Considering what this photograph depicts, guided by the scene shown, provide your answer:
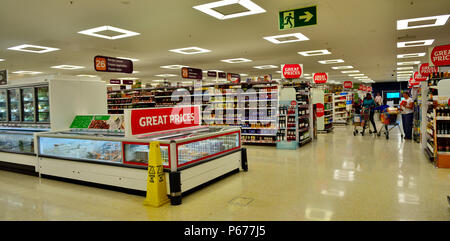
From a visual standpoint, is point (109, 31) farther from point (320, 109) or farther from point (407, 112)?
point (407, 112)

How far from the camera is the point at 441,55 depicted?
659cm

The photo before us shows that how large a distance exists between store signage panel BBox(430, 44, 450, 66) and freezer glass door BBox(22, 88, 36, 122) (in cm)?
930

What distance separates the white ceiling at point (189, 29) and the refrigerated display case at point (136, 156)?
2.63 metres

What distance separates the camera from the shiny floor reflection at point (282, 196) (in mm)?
3827

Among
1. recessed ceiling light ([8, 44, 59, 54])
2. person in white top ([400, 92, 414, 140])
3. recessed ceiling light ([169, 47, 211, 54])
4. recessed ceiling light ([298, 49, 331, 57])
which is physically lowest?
person in white top ([400, 92, 414, 140])

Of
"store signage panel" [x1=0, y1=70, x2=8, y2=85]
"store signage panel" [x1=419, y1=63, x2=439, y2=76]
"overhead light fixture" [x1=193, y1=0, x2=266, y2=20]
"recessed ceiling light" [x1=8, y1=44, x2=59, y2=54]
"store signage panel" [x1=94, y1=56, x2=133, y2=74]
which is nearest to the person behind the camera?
"overhead light fixture" [x1=193, y1=0, x2=266, y2=20]

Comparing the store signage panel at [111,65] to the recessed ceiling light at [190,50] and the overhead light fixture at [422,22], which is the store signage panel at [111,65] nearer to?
the recessed ceiling light at [190,50]

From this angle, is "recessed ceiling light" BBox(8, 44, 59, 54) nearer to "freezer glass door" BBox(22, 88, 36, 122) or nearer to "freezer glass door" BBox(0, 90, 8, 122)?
"freezer glass door" BBox(0, 90, 8, 122)

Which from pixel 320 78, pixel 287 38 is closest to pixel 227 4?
pixel 287 38

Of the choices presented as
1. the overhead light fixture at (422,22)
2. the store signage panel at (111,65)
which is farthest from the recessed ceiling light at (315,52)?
the store signage panel at (111,65)

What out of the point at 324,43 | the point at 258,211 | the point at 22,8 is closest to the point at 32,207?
the point at 258,211

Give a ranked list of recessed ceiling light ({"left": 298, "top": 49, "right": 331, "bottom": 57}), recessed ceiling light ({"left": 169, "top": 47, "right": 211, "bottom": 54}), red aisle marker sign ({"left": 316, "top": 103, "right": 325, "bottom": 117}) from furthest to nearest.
Result: red aisle marker sign ({"left": 316, "top": 103, "right": 325, "bottom": 117}) < recessed ceiling light ({"left": 298, "top": 49, "right": 331, "bottom": 57}) < recessed ceiling light ({"left": 169, "top": 47, "right": 211, "bottom": 54})

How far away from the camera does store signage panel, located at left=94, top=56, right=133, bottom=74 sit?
9336mm

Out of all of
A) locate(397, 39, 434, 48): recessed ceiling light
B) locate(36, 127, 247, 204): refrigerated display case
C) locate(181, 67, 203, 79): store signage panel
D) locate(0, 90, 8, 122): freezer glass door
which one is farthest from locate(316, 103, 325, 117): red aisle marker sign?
locate(0, 90, 8, 122): freezer glass door
